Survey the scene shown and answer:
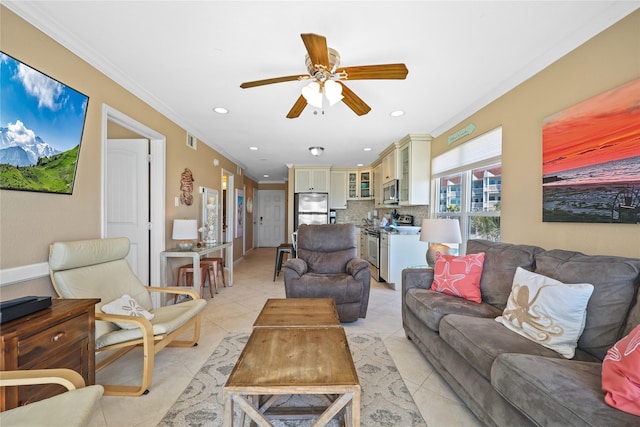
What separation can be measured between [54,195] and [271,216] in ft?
24.8

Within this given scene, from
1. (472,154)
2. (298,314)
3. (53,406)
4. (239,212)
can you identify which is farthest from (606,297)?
(239,212)

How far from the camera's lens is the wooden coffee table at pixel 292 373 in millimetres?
1069

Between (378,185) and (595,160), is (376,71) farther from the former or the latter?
(378,185)

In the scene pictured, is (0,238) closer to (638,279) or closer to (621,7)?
(638,279)

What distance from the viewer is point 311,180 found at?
6.54 m

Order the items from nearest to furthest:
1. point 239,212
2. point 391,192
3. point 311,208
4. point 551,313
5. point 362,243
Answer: point 551,313 → point 391,192 → point 362,243 → point 311,208 → point 239,212

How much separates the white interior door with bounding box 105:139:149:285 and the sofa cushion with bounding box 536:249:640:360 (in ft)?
12.8

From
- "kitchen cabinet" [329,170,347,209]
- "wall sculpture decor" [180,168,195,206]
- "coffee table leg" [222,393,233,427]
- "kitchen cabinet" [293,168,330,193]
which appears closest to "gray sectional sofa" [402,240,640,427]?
"coffee table leg" [222,393,233,427]

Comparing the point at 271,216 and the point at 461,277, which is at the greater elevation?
the point at 271,216

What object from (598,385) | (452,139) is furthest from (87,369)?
A: (452,139)

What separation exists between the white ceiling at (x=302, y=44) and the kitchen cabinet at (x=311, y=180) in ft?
11.2

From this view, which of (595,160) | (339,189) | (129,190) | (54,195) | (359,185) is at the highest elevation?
(359,185)

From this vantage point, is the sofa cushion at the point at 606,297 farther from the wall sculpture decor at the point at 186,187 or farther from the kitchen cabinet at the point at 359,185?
the kitchen cabinet at the point at 359,185

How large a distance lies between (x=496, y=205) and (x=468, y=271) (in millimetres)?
1087
